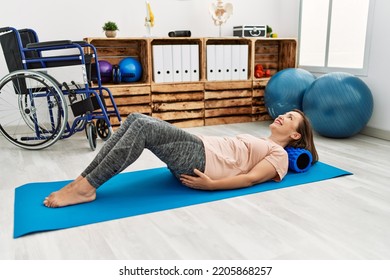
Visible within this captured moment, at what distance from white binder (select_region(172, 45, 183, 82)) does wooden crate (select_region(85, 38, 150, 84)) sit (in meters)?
0.27

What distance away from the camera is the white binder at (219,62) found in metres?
3.87

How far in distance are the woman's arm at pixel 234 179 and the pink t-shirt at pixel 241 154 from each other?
28mm

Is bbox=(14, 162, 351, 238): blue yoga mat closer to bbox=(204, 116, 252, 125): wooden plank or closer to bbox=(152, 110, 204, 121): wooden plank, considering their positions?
bbox=(152, 110, 204, 121): wooden plank

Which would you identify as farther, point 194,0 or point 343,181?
point 194,0

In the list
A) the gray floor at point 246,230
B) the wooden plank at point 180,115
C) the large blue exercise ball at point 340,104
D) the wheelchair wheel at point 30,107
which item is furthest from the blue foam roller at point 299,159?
the wooden plank at point 180,115

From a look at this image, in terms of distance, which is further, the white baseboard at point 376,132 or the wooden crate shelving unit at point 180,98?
the wooden crate shelving unit at point 180,98

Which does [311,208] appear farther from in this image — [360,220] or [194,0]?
[194,0]

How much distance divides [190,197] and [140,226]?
38 centimetres

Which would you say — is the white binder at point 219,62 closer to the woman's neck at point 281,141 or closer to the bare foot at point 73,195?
the woman's neck at point 281,141

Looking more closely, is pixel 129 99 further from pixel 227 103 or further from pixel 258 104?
pixel 258 104

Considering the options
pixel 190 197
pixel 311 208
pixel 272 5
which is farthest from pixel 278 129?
A: pixel 272 5

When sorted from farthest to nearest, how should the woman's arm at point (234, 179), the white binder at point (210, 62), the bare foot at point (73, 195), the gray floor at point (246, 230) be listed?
the white binder at point (210, 62) → the woman's arm at point (234, 179) → the bare foot at point (73, 195) → the gray floor at point (246, 230)

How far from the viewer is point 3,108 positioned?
3520 mm

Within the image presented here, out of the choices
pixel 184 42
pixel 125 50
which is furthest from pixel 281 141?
pixel 125 50
